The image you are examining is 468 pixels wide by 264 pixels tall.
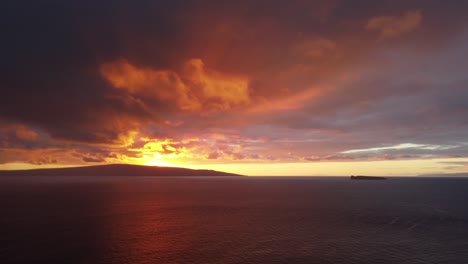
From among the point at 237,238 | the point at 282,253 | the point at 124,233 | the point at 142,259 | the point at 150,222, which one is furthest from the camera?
the point at 150,222

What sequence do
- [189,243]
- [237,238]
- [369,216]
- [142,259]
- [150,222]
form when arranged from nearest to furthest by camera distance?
1. [142,259]
2. [189,243]
3. [237,238]
4. [150,222]
5. [369,216]

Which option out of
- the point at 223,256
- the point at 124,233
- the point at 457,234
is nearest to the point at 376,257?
the point at 223,256

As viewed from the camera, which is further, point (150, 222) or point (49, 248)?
point (150, 222)

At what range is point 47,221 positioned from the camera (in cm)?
8912

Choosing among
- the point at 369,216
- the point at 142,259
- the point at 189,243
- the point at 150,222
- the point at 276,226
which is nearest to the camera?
the point at 142,259

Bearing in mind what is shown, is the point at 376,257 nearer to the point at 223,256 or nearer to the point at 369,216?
the point at 223,256

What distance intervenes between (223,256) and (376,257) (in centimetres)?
3036

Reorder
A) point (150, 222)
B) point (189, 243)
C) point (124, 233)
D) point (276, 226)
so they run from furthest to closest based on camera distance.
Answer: point (150, 222) < point (276, 226) < point (124, 233) < point (189, 243)

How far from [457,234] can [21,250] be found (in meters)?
104

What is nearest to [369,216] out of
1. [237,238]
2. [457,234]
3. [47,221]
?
[457,234]

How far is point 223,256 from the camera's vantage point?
184ft

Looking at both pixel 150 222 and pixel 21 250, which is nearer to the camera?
pixel 21 250

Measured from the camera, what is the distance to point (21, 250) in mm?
57125

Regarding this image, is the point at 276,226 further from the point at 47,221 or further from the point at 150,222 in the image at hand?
the point at 47,221
